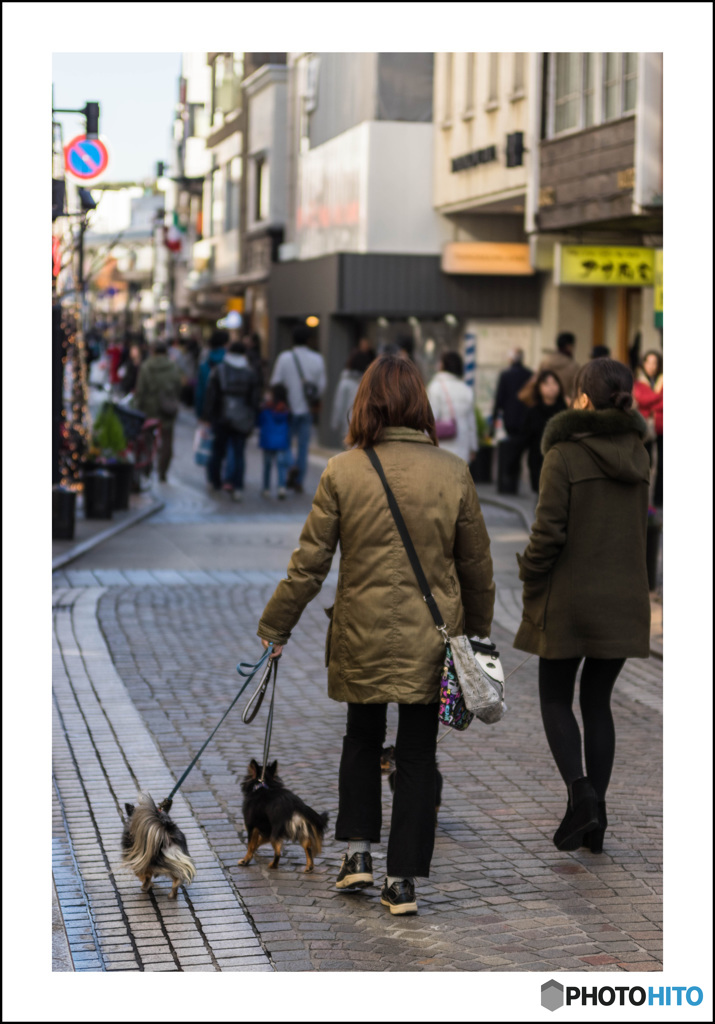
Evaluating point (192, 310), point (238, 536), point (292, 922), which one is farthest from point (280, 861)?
point (192, 310)

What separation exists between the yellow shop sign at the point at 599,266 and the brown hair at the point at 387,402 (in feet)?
55.1

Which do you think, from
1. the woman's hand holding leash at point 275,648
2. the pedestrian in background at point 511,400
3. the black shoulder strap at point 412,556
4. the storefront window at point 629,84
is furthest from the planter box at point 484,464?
the black shoulder strap at point 412,556

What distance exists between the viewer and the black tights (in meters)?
5.72

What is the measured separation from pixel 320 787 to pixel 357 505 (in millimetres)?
2011

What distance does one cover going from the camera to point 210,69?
49.1m

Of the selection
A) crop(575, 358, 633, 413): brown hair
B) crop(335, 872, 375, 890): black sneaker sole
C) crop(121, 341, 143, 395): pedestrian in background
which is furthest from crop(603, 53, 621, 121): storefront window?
crop(121, 341, 143, 395): pedestrian in background

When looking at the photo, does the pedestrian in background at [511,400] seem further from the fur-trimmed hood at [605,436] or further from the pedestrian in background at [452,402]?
the fur-trimmed hood at [605,436]

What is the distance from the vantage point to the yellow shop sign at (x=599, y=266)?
2141 centimetres

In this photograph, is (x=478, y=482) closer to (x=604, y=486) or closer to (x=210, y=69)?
(x=604, y=486)

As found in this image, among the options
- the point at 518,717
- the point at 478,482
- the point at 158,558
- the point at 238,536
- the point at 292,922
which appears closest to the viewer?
the point at 292,922

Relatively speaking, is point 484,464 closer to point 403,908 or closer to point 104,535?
point 104,535

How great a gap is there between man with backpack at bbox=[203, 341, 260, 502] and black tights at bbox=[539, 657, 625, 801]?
42.6ft

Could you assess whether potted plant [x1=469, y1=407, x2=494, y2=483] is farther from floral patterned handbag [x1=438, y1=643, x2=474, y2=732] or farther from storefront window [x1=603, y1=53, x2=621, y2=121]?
floral patterned handbag [x1=438, y1=643, x2=474, y2=732]

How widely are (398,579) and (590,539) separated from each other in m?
1.06
